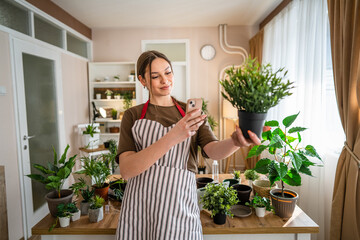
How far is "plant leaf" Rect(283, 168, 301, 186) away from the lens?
56.7 inches

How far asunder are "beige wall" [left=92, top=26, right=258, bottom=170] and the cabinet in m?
0.19

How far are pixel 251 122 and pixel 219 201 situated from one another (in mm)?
637

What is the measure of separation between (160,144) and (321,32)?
7.17 ft

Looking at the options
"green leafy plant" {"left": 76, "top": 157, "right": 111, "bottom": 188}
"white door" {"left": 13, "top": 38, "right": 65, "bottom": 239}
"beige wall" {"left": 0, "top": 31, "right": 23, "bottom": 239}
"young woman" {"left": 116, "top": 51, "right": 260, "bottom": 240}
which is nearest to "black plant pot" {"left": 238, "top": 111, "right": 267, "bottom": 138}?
"young woman" {"left": 116, "top": 51, "right": 260, "bottom": 240}

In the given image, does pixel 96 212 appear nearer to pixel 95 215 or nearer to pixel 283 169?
pixel 95 215

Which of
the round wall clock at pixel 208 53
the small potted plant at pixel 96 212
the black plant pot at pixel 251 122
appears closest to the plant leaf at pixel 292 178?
the black plant pot at pixel 251 122

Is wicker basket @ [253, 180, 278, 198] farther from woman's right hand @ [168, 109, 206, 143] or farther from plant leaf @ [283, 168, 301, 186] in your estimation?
woman's right hand @ [168, 109, 206, 143]

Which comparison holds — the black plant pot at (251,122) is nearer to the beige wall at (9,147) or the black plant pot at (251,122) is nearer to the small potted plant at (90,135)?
the beige wall at (9,147)

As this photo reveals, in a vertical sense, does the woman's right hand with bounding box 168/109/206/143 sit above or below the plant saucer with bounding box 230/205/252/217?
above

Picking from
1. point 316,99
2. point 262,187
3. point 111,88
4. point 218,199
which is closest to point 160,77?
point 218,199

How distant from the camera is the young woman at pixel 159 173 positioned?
0.98 m

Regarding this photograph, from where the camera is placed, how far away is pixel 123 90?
462cm

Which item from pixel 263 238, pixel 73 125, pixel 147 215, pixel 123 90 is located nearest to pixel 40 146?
pixel 73 125

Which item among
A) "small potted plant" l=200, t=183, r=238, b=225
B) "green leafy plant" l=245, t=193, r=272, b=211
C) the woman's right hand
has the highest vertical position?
the woman's right hand
